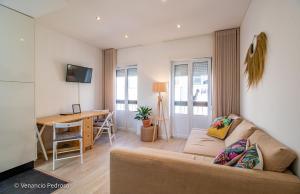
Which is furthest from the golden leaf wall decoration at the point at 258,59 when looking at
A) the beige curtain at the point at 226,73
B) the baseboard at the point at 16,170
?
the baseboard at the point at 16,170

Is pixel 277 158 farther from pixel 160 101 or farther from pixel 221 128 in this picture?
pixel 160 101

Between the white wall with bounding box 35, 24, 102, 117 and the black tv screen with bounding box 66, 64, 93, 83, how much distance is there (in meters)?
0.15

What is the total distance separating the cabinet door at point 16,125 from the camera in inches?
88.2

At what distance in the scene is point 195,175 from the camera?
124 cm

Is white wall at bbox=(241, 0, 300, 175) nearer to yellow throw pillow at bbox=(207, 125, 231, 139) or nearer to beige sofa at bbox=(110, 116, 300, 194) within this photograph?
beige sofa at bbox=(110, 116, 300, 194)

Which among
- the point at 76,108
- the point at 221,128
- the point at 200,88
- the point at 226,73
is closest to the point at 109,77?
the point at 76,108

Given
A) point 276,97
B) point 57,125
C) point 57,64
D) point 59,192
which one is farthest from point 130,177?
point 57,64

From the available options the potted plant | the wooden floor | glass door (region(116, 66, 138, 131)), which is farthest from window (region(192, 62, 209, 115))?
glass door (region(116, 66, 138, 131))

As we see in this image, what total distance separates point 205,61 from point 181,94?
1.09m

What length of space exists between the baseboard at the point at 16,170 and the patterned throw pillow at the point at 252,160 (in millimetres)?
3149

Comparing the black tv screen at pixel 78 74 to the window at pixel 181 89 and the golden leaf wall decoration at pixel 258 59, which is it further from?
the golden leaf wall decoration at pixel 258 59

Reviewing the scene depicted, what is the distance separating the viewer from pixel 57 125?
2607 mm

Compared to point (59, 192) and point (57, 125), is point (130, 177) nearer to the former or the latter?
point (59, 192)

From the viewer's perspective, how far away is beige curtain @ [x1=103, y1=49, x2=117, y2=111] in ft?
16.3
